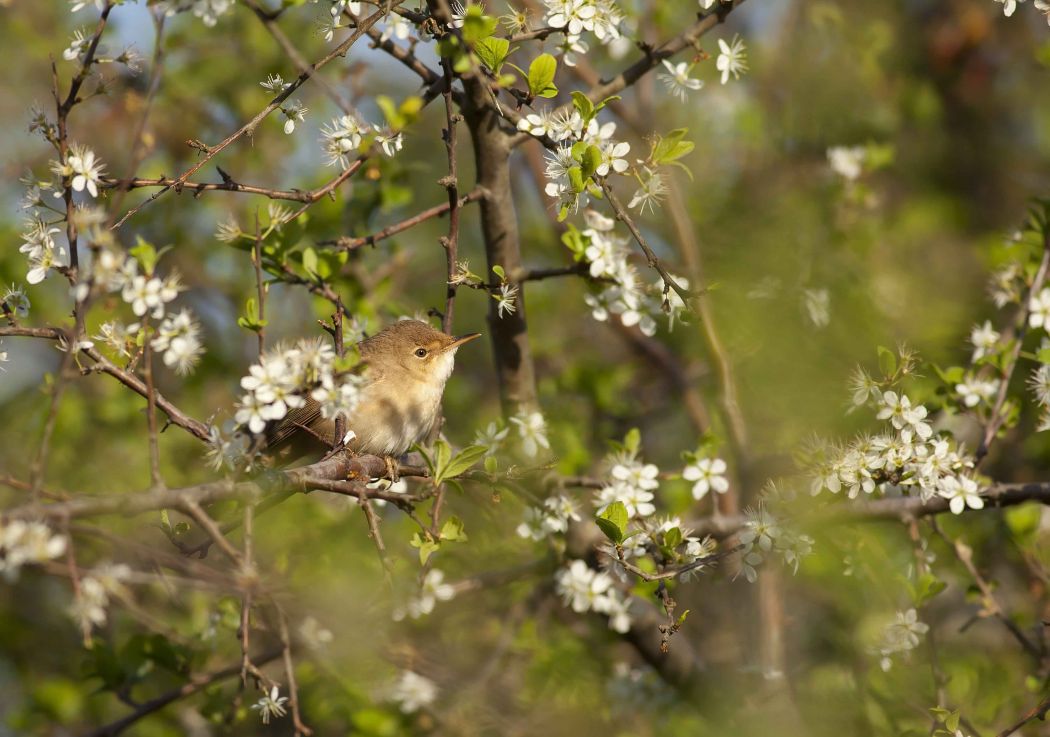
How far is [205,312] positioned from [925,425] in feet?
17.4

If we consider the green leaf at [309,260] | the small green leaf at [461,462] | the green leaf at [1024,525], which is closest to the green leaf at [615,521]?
the small green leaf at [461,462]

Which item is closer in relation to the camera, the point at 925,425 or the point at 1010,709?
the point at 925,425

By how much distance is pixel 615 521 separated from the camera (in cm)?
311

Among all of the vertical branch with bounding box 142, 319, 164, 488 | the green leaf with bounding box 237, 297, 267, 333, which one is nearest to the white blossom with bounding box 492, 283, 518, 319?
the green leaf with bounding box 237, 297, 267, 333

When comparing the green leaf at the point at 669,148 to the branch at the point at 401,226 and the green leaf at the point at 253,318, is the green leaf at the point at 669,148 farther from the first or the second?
the green leaf at the point at 253,318

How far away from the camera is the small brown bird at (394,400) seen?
4.47 meters

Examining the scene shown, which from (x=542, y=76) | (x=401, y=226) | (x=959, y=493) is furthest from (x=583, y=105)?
(x=959, y=493)

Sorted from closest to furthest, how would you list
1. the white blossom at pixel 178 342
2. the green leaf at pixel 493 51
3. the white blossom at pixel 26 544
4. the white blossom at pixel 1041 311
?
the white blossom at pixel 26 544, the white blossom at pixel 178 342, the green leaf at pixel 493 51, the white blossom at pixel 1041 311

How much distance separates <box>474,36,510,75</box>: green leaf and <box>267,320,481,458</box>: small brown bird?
154cm

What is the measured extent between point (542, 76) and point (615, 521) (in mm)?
1418

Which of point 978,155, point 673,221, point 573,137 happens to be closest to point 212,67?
point 673,221

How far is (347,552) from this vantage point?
205 inches

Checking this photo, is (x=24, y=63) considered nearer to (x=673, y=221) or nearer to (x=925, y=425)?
(x=673, y=221)

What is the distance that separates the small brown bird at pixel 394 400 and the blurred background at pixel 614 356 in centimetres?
19
